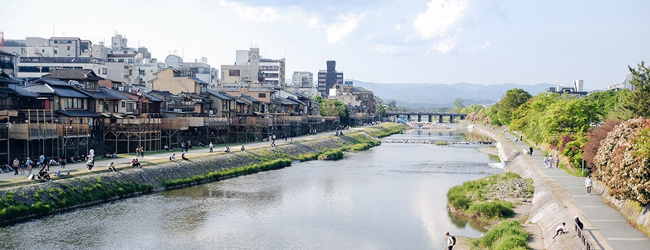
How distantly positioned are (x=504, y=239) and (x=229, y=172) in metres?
27.8

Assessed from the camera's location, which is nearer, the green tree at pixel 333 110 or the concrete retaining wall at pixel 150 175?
the concrete retaining wall at pixel 150 175

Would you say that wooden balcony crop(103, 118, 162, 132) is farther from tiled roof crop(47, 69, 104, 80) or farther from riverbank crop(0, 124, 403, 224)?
riverbank crop(0, 124, 403, 224)

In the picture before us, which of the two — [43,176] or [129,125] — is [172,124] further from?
[43,176]

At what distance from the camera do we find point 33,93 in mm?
44656

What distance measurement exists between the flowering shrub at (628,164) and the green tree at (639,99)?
12888 millimetres

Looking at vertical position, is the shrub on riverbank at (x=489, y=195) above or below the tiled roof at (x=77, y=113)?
below

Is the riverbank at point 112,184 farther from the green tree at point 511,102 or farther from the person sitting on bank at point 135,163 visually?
the green tree at point 511,102

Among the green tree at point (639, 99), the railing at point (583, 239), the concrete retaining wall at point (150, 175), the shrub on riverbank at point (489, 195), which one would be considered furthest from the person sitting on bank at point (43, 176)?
the green tree at point (639, 99)

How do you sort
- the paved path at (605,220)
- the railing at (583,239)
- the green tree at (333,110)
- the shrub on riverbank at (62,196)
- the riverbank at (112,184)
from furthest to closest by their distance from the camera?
the green tree at (333,110) → the riverbank at (112,184) → the shrub on riverbank at (62,196) → the paved path at (605,220) → the railing at (583,239)

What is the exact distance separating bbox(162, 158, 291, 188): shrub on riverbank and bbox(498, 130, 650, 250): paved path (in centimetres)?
2462

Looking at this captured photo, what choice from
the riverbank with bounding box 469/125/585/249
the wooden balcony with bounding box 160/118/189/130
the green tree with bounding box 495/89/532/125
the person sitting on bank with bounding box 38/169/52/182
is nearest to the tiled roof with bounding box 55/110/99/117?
the wooden balcony with bounding box 160/118/189/130

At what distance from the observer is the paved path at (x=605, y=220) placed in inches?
845

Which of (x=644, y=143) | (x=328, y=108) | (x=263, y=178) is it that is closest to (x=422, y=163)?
(x=263, y=178)

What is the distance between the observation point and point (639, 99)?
4325 centimetres
